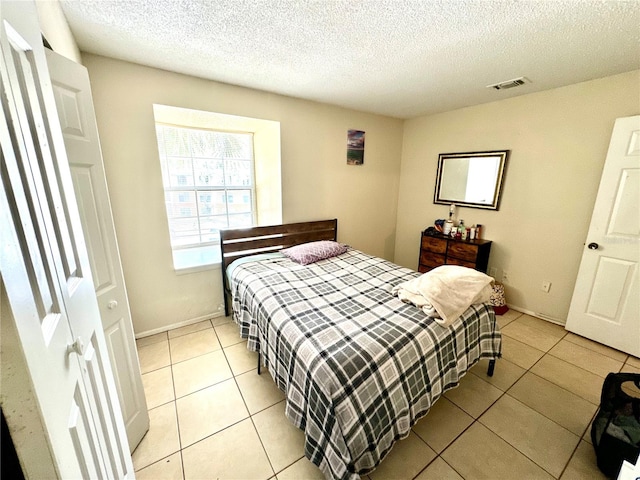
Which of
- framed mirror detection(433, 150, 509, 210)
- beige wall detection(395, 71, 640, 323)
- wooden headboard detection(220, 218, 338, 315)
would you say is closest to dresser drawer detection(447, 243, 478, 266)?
beige wall detection(395, 71, 640, 323)

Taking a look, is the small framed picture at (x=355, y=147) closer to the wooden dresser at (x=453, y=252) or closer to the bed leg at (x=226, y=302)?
the wooden dresser at (x=453, y=252)

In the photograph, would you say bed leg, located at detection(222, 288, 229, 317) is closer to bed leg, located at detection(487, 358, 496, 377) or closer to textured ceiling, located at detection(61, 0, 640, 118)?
textured ceiling, located at detection(61, 0, 640, 118)

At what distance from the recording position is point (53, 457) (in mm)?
491

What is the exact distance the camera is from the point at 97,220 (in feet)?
3.81

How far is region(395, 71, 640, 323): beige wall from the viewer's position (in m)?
2.30

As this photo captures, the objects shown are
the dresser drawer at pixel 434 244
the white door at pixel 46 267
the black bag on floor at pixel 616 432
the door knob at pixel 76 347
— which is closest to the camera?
the white door at pixel 46 267

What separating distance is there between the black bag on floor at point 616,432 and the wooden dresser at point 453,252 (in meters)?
1.61

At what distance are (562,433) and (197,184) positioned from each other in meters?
3.54

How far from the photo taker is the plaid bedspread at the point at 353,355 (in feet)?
3.67

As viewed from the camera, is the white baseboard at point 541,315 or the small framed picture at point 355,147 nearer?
the white baseboard at point 541,315

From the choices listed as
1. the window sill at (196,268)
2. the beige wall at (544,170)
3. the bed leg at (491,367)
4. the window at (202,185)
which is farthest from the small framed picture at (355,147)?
the bed leg at (491,367)

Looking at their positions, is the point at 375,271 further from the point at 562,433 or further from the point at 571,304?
the point at 571,304

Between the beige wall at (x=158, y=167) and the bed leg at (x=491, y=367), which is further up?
the beige wall at (x=158, y=167)

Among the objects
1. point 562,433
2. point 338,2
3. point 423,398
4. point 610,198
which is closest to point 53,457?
point 423,398
